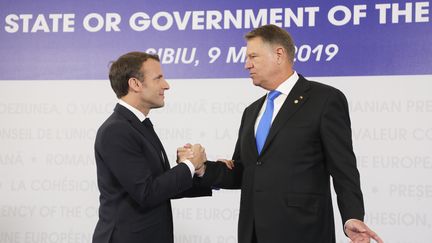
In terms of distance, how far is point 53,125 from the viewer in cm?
404

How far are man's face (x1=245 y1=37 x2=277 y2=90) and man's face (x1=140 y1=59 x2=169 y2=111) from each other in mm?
415

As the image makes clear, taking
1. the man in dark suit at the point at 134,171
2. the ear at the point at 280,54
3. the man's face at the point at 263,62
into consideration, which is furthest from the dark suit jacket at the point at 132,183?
the ear at the point at 280,54

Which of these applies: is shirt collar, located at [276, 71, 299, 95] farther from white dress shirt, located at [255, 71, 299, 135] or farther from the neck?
the neck

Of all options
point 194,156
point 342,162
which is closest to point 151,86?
point 194,156

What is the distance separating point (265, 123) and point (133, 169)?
0.57 metres

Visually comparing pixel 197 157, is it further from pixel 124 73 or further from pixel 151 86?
pixel 124 73

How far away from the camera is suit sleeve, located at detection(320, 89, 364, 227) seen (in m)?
2.09

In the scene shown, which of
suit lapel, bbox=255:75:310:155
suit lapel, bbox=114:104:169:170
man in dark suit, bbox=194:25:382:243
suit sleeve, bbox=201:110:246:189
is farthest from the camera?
suit sleeve, bbox=201:110:246:189

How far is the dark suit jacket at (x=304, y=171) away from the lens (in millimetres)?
2133

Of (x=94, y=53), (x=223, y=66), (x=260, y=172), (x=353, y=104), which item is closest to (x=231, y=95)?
(x=223, y=66)

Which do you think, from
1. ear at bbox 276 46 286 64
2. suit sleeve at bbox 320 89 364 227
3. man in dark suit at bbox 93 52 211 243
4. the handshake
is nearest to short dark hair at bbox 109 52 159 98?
man in dark suit at bbox 93 52 211 243

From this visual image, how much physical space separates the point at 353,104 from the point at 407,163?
0.48m

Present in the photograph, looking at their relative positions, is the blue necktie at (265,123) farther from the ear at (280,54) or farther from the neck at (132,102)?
the neck at (132,102)

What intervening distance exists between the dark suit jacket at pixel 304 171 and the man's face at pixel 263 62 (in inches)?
7.9
